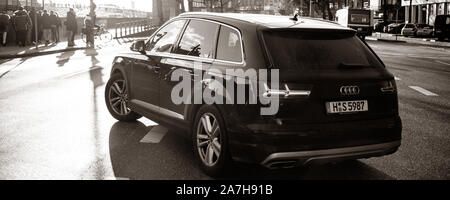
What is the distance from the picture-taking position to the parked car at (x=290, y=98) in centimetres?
486

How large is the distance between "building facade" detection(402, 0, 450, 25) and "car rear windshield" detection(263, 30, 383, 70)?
5777 cm

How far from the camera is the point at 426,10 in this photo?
2712 inches

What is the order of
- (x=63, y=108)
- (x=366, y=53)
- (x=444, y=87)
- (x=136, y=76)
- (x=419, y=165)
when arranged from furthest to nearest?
1. (x=444, y=87)
2. (x=63, y=108)
3. (x=136, y=76)
4. (x=419, y=165)
5. (x=366, y=53)

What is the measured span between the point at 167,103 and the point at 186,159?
661mm

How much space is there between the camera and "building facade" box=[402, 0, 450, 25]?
6203 cm

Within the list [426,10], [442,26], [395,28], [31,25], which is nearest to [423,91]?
[31,25]

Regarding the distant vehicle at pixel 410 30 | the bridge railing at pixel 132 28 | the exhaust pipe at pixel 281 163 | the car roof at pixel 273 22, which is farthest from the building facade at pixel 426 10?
the exhaust pipe at pixel 281 163

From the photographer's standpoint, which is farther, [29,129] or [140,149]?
[29,129]

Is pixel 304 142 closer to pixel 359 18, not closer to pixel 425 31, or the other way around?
pixel 359 18

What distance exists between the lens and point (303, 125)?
4.88 metres

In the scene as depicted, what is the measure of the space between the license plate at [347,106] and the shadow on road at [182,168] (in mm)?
700

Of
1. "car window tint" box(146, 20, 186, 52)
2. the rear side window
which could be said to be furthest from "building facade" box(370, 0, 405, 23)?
"car window tint" box(146, 20, 186, 52)

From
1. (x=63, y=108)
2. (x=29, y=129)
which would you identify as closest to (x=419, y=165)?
(x=29, y=129)
